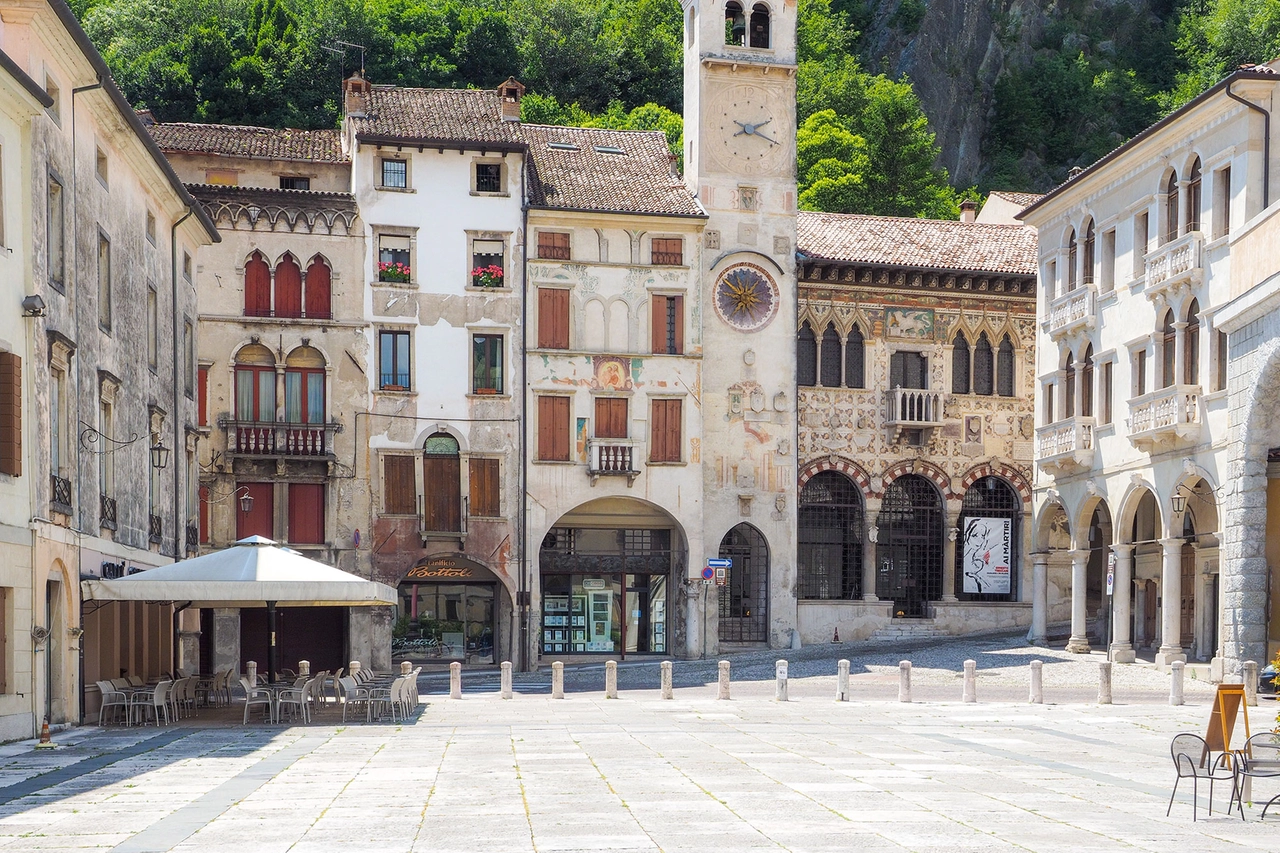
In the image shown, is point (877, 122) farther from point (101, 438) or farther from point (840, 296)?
point (101, 438)

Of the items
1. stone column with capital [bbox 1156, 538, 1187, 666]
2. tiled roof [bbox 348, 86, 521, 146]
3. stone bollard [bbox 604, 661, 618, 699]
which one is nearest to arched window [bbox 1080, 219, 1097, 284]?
stone column with capital [bbox 1156, 538, 1187, 666]

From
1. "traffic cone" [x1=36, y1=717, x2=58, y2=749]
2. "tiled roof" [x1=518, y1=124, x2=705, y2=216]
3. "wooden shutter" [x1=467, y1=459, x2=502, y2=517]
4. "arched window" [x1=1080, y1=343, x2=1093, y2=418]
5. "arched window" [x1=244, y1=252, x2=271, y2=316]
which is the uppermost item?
"tiled roof" [x1=518, y1=124, x2=705, y2=216]

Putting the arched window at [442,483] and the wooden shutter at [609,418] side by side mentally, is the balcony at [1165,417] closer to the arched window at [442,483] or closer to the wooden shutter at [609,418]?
the wooden shutter at [609,418]

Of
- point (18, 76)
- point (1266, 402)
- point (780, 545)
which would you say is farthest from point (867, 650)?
point (18, 76)

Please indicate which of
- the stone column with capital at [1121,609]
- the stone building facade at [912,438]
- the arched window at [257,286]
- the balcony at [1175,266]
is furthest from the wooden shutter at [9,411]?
the stone building facade at [912,438]

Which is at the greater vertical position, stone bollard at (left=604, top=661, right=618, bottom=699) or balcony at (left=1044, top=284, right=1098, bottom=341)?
balcony at (left=1044, top=284, right=1098, bottom=341)

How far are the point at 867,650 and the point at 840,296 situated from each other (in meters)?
10.4

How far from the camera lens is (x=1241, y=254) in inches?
1334

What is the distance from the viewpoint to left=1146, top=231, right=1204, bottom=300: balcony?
3672cm

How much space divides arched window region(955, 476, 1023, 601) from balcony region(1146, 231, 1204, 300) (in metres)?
12.4

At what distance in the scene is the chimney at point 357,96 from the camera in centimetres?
4640

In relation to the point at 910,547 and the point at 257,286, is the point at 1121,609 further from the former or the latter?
the point at 257,286

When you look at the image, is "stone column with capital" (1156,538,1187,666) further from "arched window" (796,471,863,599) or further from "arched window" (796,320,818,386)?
"arched window" (796,320,818,386)

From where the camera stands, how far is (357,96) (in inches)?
1837
